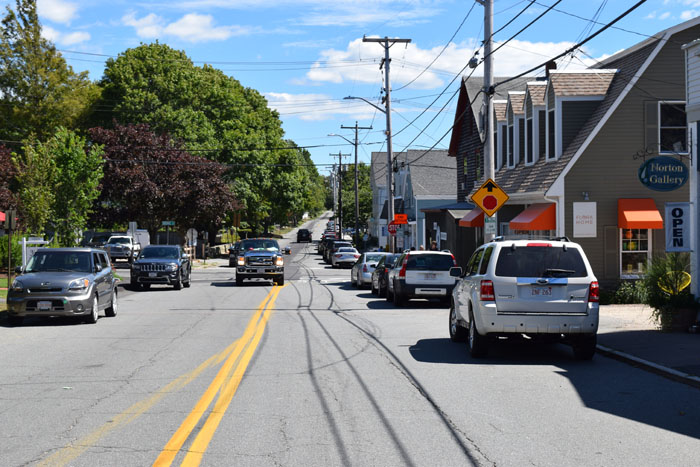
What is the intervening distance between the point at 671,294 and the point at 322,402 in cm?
933

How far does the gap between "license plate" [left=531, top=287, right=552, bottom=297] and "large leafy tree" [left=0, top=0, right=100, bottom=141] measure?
169ft

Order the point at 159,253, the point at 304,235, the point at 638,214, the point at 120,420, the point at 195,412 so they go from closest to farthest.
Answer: the point at 120,420
the point at 195,412
the point at 638,214
the point at 159,253
the point at 304,235

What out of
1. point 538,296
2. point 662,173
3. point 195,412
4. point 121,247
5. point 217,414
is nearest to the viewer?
point 217,414

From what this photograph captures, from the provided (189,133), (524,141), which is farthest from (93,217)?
(524,141)

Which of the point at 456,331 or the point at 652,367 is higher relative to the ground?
the point at 456,331

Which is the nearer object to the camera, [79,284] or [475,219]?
[79,284]

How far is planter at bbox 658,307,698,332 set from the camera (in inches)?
599

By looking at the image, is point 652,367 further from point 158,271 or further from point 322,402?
point 158,271

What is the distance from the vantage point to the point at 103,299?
18.6 metres

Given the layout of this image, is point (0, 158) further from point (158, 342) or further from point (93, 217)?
point (158, 342)

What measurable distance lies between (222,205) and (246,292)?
24.8 m

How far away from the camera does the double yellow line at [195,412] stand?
21.7 ft

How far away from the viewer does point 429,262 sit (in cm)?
2283

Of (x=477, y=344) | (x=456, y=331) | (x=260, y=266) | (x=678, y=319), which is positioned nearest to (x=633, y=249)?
(x=678, y=319)
